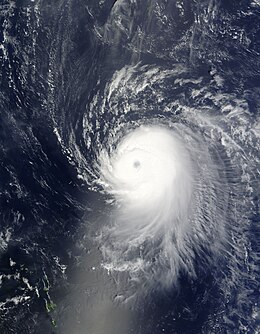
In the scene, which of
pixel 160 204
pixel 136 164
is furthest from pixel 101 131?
pixel 160 204

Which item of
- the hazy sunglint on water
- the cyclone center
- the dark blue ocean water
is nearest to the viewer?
the dark blue ocean water

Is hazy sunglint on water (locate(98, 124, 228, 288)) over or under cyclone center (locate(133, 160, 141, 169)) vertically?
under

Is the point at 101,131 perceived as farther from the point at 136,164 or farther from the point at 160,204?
the point at 160,204

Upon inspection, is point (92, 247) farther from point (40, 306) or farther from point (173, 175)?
point (173, 175)

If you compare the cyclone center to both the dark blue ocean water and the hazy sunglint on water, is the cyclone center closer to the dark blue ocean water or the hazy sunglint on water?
the hazy sunglint on water

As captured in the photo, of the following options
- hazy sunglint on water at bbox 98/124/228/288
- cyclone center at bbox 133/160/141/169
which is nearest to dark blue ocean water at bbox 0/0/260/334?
hazy sunglint on water at bbox 98/124/228/288

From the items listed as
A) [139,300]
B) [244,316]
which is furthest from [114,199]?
[244,316]
